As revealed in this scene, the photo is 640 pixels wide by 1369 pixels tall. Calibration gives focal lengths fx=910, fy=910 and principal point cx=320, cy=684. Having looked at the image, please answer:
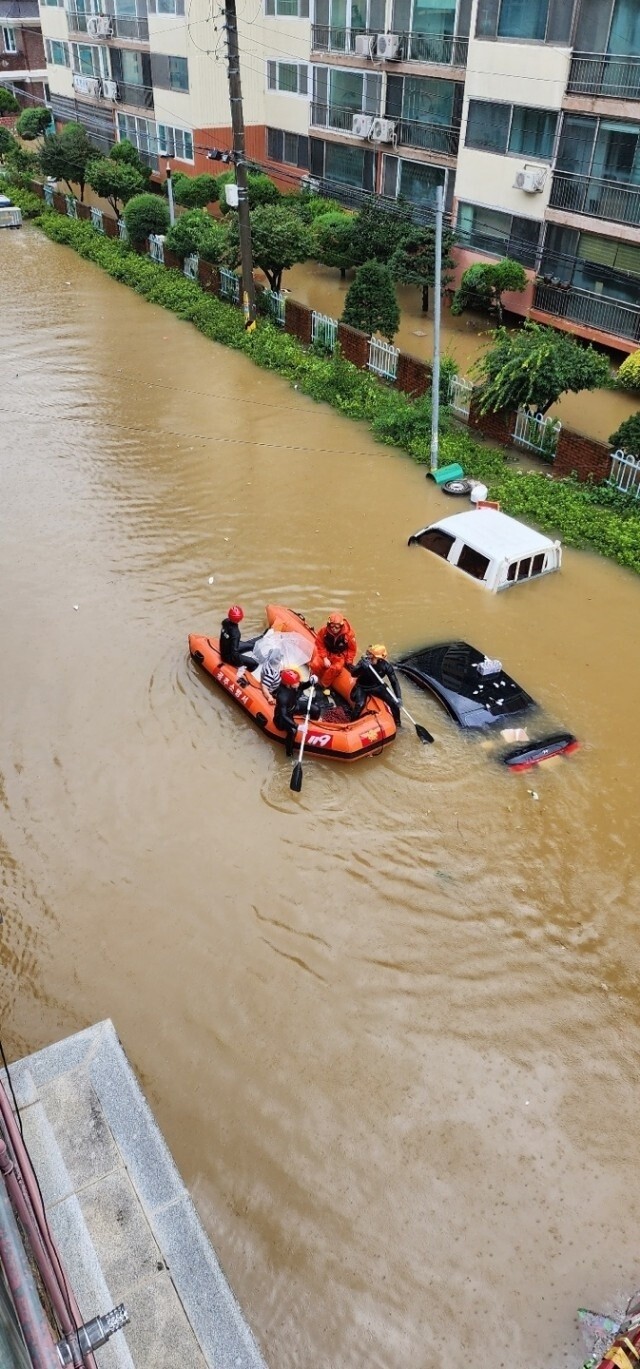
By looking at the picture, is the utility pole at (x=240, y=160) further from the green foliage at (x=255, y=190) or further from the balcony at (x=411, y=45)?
the balcony at (x=411, y=45)

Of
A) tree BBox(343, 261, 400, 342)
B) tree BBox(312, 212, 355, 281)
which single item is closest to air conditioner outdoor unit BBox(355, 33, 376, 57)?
tree BBox(312, 212, 355, 281)

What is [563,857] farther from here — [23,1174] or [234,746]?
[23,1174]

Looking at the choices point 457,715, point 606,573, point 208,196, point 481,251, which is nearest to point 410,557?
point 606,573

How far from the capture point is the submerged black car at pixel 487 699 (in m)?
9.80

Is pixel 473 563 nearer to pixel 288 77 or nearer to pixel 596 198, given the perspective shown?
pixel 596 198

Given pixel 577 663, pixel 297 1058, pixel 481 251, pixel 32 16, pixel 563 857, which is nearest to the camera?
pixel 297 1058

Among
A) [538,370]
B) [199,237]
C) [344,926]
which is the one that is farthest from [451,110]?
[344,926]

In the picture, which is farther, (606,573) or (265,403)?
(265,403)

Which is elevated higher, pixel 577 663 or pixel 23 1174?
pixel 23 1174

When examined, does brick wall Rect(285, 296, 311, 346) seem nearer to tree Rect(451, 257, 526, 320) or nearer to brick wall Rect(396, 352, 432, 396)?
brick wall Rect(396, 352, 432, 396)

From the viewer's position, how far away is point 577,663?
11.3 metres

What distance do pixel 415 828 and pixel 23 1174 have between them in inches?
233

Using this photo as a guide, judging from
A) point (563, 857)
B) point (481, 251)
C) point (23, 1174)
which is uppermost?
point (23, 1174)

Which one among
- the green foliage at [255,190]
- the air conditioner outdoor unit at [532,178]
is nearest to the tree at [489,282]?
the air conditioner outdoor unit at [532,178]
